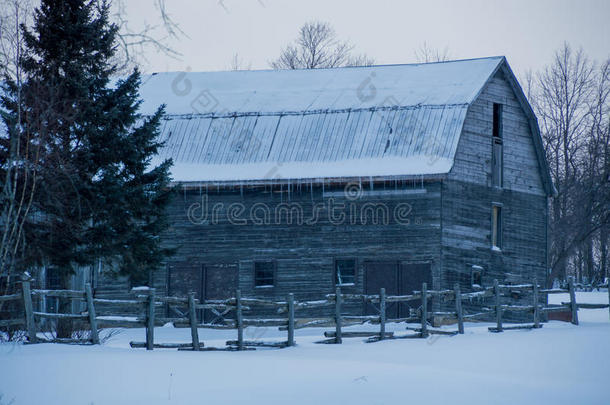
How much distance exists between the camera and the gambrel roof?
88.3 ft

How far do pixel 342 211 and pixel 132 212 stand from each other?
758 centimetres

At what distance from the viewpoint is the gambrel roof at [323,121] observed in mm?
26906

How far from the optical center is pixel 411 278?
26688mm

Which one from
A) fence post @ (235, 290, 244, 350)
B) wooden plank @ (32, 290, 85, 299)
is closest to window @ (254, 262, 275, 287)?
fence post @ (235, 290, 244, 350)

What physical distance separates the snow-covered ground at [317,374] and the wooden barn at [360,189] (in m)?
6.85

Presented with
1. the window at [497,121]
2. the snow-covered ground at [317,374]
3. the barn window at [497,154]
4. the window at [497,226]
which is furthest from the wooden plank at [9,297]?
the window at [497,121]

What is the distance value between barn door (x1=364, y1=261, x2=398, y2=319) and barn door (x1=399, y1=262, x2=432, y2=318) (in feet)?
0.68

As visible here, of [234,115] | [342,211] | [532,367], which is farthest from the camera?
[234,115]

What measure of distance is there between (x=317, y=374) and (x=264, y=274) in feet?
40.3

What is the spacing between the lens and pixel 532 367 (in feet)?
58.9

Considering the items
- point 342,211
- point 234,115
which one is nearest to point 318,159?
point 342,211

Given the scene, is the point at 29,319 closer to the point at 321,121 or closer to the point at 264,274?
the point at 264,274

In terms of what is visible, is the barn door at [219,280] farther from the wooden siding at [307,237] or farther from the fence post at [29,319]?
the fence post at [29,319]

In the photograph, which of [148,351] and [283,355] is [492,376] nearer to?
[283,355]
